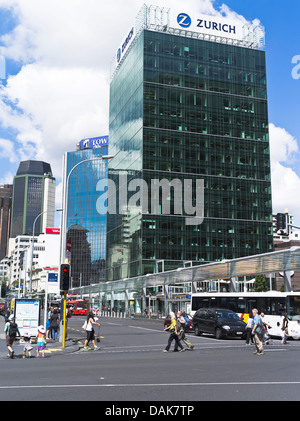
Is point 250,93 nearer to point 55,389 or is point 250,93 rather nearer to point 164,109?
point 164,109

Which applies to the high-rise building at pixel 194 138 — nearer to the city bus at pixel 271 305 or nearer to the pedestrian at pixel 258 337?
the city bus at pixel 271 305

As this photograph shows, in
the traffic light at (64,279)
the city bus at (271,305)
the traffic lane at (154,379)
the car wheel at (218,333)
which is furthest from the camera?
the city bus at (271,305)

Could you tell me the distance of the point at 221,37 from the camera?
101062 millimetres

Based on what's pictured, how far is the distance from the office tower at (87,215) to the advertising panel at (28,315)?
147093 millimetres

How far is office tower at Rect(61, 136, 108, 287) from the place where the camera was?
582 ft

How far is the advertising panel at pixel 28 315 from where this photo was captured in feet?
89.0

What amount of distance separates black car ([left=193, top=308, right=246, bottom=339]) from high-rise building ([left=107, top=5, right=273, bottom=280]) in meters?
58.1

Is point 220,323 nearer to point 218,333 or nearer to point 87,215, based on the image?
point 218,333

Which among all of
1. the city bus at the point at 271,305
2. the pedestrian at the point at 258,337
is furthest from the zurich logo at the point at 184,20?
the pedestrian at the point at 258,337

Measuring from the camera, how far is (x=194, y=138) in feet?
319

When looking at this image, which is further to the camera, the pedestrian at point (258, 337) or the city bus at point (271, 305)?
the city bus at point (271, 305)

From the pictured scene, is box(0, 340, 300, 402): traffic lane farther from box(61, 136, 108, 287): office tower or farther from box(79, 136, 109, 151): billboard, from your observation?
box(79, 136, 109, 151): billboard

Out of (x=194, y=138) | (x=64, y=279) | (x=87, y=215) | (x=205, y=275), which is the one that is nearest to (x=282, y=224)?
(x=64, y=279)

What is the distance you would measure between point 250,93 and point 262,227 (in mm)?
28405
